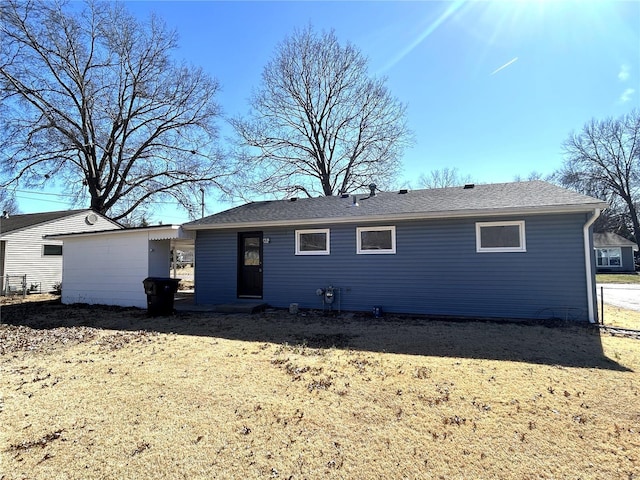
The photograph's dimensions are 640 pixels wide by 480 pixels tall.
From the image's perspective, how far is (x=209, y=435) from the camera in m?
2.75

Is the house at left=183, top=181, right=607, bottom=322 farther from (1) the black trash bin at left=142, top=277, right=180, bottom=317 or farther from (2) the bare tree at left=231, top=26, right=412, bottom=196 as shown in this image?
(2) the bare tree at left=231, top=26, right=412, bottom=196

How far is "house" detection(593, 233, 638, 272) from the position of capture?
28.2 metres

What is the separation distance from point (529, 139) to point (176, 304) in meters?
15.2

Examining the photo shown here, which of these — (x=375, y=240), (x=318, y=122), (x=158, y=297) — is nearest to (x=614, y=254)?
(x=318, y=122)

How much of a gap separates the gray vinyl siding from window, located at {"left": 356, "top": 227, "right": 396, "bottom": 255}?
0.12 meters

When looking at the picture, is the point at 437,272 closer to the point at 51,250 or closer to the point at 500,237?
the point at 500,237

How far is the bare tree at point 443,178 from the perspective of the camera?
107 feet

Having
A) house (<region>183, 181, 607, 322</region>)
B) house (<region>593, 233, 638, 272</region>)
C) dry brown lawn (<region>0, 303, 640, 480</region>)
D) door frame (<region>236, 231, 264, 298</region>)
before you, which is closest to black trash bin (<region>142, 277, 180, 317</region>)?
house (<region>183, 181, 607, 322</region>)

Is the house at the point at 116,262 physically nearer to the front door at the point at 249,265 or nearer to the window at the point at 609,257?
the front door at the point at 249,265

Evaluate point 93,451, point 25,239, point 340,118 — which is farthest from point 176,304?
point 340,118

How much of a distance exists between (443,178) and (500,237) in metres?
27.5

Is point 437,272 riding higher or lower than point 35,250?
lower

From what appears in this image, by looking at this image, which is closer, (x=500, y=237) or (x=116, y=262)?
(x=500, y=237)

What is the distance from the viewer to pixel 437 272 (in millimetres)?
7969
